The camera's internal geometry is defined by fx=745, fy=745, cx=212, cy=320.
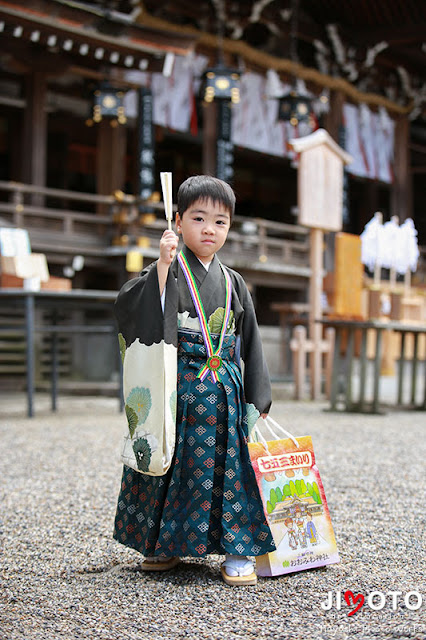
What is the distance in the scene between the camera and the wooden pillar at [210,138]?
11977mm

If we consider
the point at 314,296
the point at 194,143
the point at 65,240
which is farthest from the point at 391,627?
the point at 194,143

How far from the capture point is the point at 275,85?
12648 millimetres

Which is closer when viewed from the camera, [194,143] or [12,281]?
[12,281]

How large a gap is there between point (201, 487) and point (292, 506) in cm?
33

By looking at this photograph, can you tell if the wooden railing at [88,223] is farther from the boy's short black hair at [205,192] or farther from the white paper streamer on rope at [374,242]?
the boy's short black hair at [205,192]

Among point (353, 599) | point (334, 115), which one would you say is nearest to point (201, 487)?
point (353, 599)

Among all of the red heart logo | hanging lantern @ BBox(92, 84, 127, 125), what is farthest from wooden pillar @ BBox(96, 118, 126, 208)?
the red heart logo

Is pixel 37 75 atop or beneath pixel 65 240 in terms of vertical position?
atop

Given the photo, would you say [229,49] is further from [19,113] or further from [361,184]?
[361,184]

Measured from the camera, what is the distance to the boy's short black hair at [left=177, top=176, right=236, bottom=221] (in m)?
2.37

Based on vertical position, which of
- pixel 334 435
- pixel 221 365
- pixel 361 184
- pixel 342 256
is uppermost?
pixel 361 184

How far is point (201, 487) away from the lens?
7.49 ft

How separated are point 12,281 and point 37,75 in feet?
17.6

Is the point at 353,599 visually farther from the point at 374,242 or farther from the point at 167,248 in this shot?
the point at 374,242
